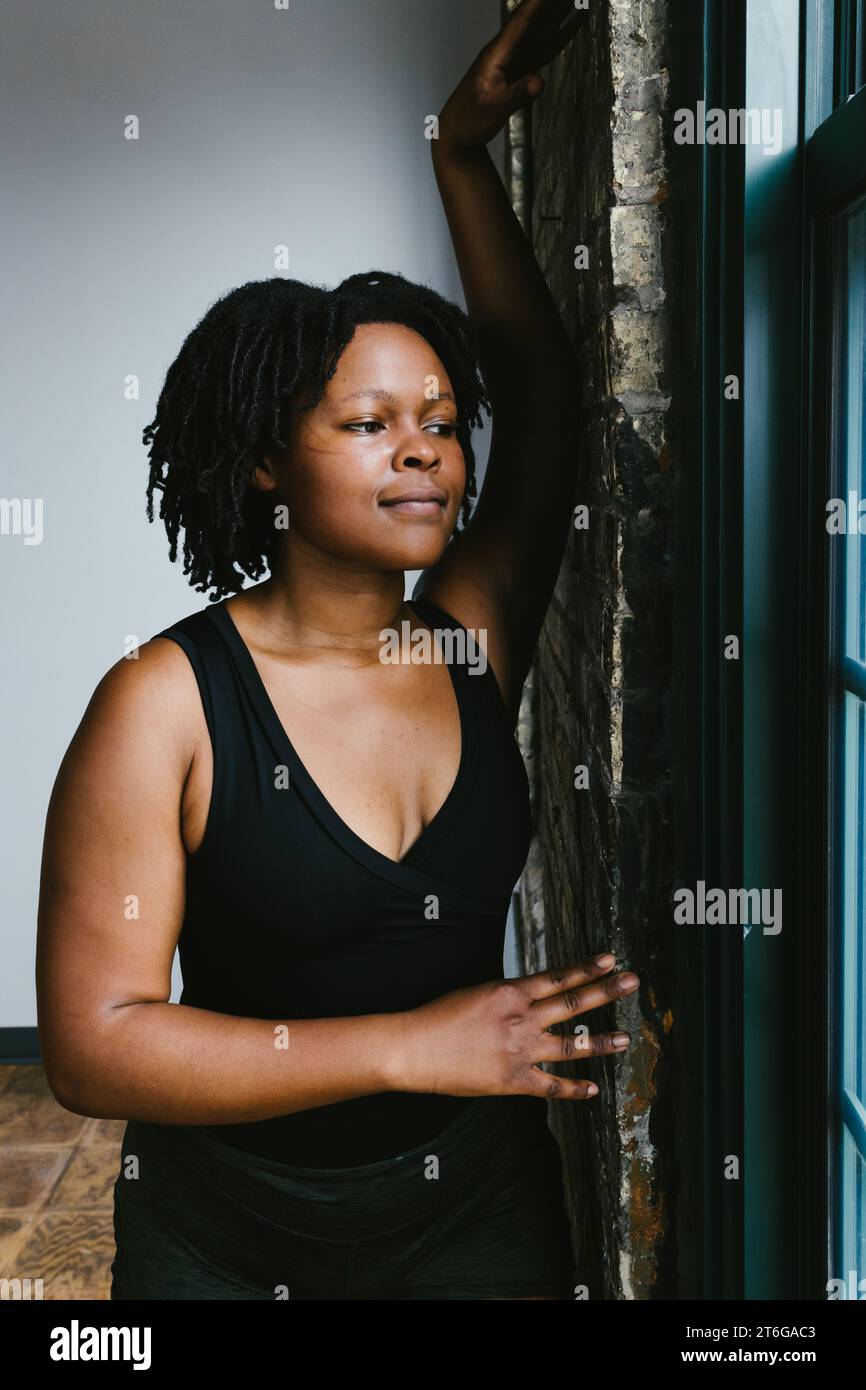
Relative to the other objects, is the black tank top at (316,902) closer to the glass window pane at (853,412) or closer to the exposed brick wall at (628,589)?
the exposed brick wall at (628,589)

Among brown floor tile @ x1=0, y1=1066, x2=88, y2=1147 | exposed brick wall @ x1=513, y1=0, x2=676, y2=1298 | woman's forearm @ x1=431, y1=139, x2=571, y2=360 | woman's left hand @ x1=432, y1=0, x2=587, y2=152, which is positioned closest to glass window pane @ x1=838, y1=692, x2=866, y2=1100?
exposed brick wall @ x1=513, y1=0, x2=676, y2=1298

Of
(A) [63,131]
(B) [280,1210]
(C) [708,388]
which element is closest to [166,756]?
(B) [280,1210]

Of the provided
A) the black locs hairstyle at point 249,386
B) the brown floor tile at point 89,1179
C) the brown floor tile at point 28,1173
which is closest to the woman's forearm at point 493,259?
the black locs hairstyle at point 249,386

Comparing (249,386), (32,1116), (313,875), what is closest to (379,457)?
(249,386)

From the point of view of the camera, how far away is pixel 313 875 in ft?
4.26

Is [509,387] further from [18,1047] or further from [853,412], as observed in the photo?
[18,1047]

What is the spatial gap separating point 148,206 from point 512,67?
78.2 inches

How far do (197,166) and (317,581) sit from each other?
2327 mm

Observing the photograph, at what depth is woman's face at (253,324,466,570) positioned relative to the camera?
51.1 inches

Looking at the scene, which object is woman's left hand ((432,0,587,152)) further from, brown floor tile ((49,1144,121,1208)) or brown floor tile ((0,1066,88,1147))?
brown floor tile ((0,1066,88,1147))

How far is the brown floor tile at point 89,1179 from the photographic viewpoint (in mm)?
3021

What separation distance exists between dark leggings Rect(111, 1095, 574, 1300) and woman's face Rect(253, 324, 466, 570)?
0.61 meters
